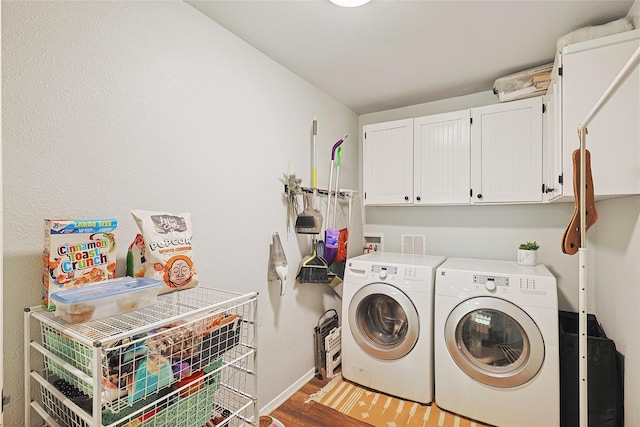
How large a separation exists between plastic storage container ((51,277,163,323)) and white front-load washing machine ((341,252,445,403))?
161 centimetres

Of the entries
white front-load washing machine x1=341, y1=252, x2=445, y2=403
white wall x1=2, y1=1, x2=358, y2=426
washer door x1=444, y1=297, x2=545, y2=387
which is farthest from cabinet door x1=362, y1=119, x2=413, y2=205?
washer door x1=444, y1=297, x2=545, y2=387

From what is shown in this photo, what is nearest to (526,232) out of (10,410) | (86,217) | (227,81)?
(227,81)

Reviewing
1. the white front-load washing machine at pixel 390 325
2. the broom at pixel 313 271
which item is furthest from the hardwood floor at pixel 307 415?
the broom at pixel 313 271

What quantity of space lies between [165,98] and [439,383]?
238 cm

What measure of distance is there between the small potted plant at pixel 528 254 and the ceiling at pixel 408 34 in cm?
129

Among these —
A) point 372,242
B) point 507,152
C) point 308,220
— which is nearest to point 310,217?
point 308,220

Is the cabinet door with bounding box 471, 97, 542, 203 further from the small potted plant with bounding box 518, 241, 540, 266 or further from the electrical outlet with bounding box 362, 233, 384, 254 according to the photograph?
the electrical outlet with bounding box 362, 233, 384, 254

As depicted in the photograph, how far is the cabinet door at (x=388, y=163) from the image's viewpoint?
8.80 feet

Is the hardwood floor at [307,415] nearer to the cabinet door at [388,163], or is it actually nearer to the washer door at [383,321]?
the washer door at [383,321]

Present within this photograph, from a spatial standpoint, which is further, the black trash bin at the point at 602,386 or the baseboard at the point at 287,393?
the baseboard at the point at 287,393

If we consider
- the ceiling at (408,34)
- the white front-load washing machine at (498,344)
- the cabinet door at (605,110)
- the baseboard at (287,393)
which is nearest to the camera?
the cabinet door at (605,110)

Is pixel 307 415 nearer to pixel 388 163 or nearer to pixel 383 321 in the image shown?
pixel 383 321

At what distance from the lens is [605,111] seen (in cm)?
145

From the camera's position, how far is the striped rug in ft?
6.46
